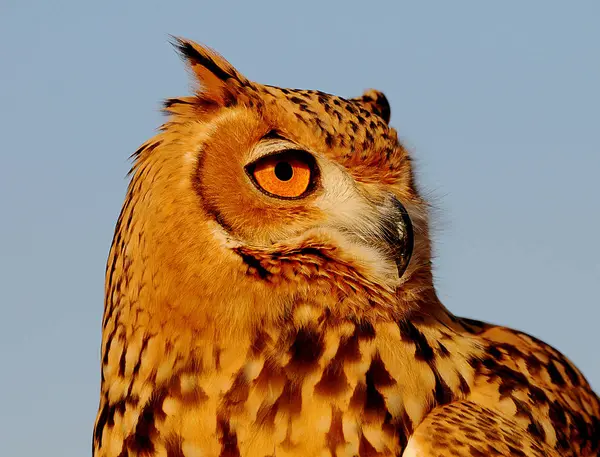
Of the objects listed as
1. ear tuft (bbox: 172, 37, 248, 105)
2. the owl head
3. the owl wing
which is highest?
ear tuft (bbox: 172, 37, 248, 105)

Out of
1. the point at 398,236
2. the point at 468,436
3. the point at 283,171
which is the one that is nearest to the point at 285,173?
the point at 283,171

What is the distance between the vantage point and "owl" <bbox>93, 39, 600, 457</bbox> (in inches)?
121

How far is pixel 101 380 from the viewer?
3523 mm

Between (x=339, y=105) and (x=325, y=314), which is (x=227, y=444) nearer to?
(x=325, y=314)

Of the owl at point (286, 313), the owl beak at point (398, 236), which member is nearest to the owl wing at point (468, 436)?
the owl at point (286, 313)

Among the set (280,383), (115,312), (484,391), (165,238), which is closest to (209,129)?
(165,238)

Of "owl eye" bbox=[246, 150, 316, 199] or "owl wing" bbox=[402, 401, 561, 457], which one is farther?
"owl eye" bbox=[246, 150, 316, 199]

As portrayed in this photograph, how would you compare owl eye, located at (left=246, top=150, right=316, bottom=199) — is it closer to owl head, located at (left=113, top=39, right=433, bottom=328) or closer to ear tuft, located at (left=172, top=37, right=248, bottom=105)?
owl head, located at (left=113, top=39, right=433, bottom=328)

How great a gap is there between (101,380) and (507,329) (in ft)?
5.03

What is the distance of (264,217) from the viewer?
3312 millimetres

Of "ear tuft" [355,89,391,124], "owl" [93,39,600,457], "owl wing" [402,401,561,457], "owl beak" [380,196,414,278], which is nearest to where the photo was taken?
"owl wing" [402,401,561,457]

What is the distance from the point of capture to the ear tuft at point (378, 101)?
4.20m

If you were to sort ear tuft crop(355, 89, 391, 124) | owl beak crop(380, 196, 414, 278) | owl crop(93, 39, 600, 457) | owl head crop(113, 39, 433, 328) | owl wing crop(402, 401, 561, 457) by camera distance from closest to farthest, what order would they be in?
owl wing crop(402, 401, 561, 457) < owl crop(93, 39, 600, 457) < owl head crop(113, 39, 433, 328) < owl beak crop(380, 196, 414, 278) < ear tuft crop(355, 89, 391, 124)

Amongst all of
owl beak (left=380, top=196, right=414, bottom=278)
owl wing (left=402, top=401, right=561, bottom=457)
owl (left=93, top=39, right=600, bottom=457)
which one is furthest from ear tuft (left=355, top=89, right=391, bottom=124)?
owl wing (left=402, top=401, right=561, bottom=457)
